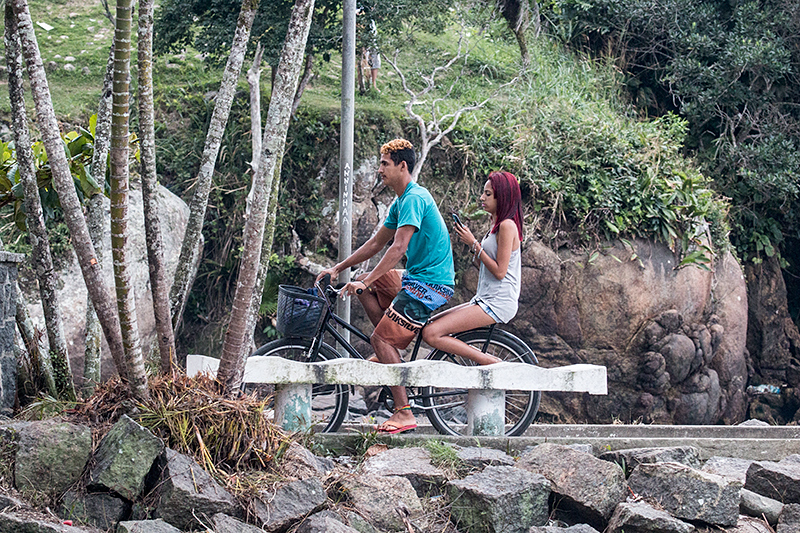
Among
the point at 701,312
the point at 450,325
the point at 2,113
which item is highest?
the point at 2,113

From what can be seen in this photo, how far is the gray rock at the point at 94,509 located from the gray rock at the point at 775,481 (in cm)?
404

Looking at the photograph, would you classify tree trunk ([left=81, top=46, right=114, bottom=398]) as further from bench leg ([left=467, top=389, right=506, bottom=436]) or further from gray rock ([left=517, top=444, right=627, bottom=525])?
gray rock ([left=517, top=444, right=627, bottom=525])

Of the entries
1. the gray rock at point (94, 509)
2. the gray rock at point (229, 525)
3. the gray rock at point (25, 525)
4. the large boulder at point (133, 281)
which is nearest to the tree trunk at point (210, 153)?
the gray rock at point (94, 509)

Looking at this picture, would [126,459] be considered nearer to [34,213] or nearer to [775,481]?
[34,213]

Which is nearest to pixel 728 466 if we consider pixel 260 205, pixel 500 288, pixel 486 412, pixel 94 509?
pixel 486 412

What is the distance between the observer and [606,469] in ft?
15.0

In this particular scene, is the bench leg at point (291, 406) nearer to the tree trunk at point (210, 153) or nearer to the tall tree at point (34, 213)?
the tree trunk at point (210, 153)

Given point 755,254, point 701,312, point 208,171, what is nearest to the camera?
point 208,171

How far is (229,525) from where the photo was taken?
3.54 meters

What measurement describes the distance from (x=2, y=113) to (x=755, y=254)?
12228mm

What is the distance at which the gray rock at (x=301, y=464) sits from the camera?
13.8ft

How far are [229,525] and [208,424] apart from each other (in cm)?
68

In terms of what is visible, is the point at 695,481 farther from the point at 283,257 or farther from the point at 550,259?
the point at 283,257

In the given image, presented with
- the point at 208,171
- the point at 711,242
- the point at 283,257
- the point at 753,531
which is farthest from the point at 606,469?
the point at 711,242
